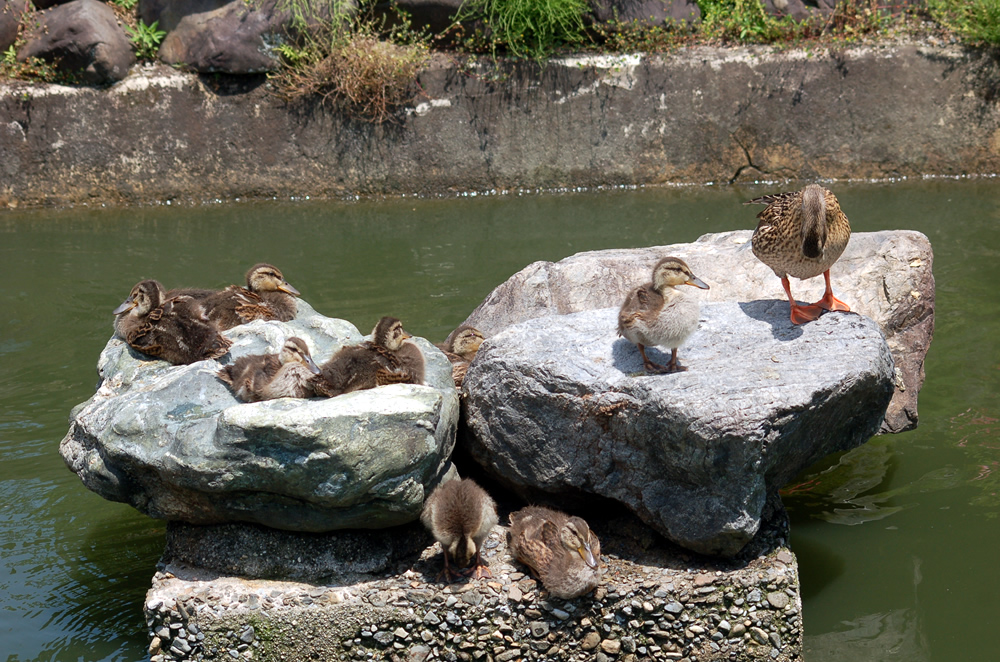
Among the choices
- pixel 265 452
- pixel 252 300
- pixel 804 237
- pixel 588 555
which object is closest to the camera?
pixel 265 452

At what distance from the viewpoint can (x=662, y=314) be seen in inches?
193

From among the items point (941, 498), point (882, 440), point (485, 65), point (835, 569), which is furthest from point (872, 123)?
point (835, 569)

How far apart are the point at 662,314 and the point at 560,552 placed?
1352 millimetres

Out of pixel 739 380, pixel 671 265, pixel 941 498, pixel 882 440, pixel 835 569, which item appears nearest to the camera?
pixel 739 380

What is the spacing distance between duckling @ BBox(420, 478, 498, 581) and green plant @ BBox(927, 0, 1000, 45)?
12422 mm

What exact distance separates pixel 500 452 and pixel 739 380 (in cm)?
143

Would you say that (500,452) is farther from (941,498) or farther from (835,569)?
(941,498)

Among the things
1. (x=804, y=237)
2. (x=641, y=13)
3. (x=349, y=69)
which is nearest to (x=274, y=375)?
(x=804, y=237)

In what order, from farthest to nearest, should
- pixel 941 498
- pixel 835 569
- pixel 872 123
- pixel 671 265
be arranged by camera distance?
1. pixel 872 123
2. pixel 941 498
3. pixel 835 569
4. pixel 671 265

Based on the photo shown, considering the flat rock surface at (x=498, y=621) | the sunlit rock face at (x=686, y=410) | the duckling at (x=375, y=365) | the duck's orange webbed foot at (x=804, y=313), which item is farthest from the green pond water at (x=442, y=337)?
the duckling at (x=375, y=365)

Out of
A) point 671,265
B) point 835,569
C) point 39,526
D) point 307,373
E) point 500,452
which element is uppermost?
point 671,265

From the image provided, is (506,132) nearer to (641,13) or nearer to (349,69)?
(349,69)

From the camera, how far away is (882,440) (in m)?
7.07

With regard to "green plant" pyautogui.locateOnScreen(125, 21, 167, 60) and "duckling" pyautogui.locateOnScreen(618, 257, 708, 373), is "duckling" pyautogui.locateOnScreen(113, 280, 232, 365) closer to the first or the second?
"duckling" pyautogui.locateOnScreen(618, 257, 708, 373)
